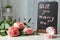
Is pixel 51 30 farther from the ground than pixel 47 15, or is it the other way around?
pixel 47 15

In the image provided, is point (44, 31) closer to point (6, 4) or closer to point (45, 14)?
point (45, 14)

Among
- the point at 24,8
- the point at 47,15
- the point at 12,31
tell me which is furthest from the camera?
the point at 24,8

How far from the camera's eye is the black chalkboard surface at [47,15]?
1297 mm

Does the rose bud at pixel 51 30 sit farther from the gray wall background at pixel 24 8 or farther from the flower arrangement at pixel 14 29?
the gray wall background at pixel 24 8

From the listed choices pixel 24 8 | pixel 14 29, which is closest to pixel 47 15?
pixel 14 29

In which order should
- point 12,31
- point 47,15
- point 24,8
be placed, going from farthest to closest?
point 24,8 < point 47,15 < point 12,31

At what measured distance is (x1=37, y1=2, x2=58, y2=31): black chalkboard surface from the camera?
4.25ft

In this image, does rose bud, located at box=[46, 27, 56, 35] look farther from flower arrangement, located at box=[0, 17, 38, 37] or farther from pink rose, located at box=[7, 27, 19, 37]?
pink rose, located at box=[7, 27, 19, 37]

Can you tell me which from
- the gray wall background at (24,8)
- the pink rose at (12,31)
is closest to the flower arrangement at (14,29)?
the pink rose at (12,31)

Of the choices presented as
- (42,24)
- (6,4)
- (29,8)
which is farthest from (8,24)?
(6,4)

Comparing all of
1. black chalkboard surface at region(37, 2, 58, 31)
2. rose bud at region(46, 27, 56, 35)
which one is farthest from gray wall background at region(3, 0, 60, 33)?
rose bud at region(46, 27, 56, 35)

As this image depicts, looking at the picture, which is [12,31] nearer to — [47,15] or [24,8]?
[47,15]

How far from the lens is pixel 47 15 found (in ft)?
4.33

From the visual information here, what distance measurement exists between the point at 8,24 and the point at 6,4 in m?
1.43
